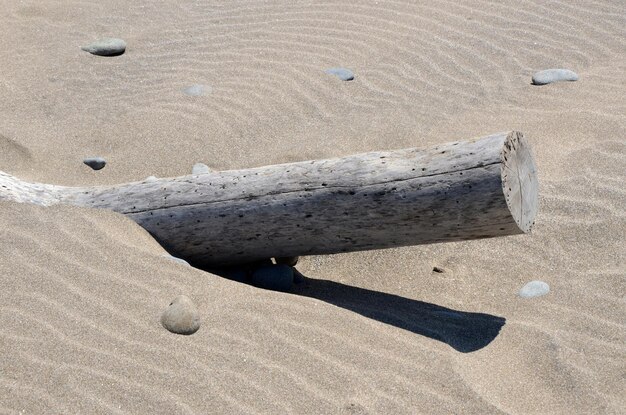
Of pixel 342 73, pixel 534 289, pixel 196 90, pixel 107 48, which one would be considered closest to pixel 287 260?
pixel 534 289

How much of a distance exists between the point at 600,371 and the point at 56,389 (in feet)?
7.75

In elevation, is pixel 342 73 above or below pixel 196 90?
above

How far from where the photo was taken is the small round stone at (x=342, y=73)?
7559mm

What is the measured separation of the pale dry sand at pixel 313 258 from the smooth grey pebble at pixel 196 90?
48 mm

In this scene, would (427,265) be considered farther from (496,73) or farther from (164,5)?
(164,5)

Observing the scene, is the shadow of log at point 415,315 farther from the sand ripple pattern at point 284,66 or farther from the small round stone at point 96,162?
the small round stone at point 96,162

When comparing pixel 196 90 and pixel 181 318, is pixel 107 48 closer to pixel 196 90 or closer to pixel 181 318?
pixel 196 90

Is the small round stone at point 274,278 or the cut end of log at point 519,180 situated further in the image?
the small round stone at point 274,278

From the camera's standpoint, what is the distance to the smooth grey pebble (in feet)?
24.3

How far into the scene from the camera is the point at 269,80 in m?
7.56

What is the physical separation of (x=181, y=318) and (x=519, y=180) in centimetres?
169

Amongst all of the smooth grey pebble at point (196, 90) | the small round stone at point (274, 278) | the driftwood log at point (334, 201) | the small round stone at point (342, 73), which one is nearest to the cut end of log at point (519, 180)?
the driftwood log at point (334, 201)

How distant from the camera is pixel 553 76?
24.4ft

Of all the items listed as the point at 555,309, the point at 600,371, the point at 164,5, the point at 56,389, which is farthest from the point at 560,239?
the point at 164,5
